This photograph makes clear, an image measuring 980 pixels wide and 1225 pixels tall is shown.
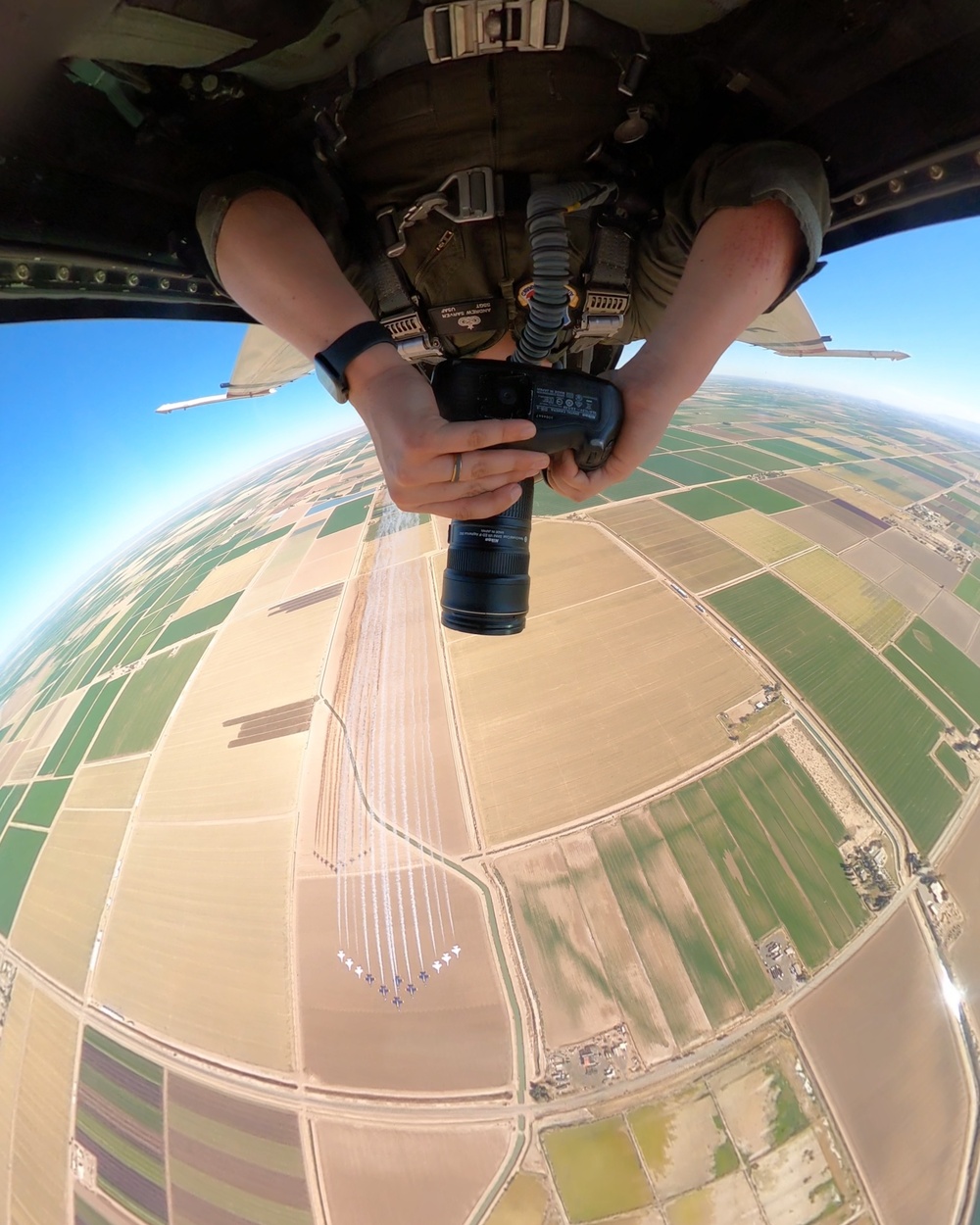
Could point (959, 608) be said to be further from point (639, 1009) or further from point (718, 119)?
point (718, 119)

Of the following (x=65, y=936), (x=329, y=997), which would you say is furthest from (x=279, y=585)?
(x=329, y=997)

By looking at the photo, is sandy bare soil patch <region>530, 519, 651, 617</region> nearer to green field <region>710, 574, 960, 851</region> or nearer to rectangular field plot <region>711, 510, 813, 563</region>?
green field <region>710, 574, 960, 851</region>

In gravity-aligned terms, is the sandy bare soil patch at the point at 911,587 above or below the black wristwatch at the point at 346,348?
above

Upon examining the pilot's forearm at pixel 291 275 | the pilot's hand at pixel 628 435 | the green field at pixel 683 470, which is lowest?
the pilot's hand at pixel 628 435

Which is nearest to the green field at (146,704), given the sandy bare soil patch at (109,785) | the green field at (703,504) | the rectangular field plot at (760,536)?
the sandy bare soil patch at (109,785)

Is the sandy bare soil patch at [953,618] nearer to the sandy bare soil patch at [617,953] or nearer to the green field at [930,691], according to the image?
the green field at [930,691]

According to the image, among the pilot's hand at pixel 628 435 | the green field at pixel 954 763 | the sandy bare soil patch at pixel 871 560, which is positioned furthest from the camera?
the sandy bare soil patch at pixel 871 560

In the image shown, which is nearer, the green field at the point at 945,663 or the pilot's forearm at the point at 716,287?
the pilot's forearm at the point at 716,287

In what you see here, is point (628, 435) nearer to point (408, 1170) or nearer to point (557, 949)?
point (557, 949)

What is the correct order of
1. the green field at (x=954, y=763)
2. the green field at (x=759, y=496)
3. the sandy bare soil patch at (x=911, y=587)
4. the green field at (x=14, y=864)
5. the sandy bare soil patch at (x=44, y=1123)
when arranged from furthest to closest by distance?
the green field at (x=759, y=496) < the sandy bare soil patch at (x=911, y=587) < the green field at (x=14, y=864) < the green field at (x=954, y=763) < the sandy bare soil patch at (x=44, y=1123)
